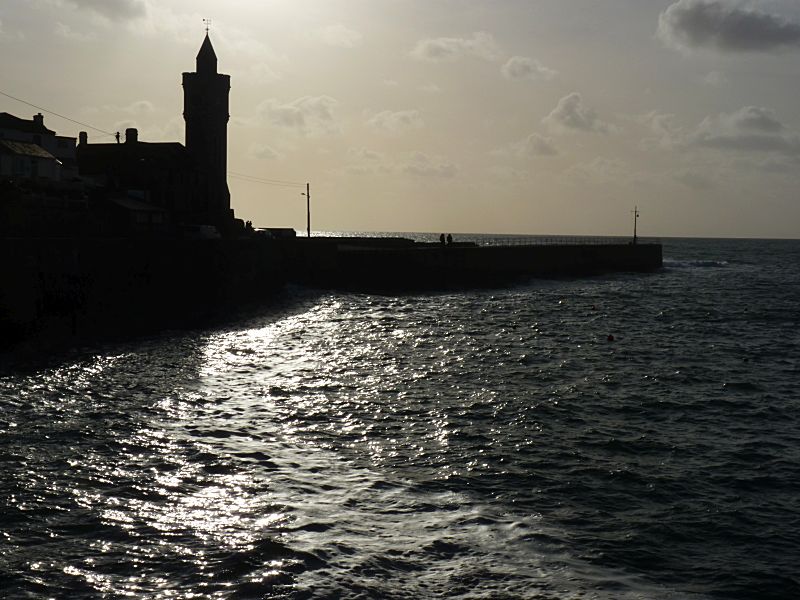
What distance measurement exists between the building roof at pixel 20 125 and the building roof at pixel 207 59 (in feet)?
60.3

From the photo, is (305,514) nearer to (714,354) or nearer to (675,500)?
(675,500)

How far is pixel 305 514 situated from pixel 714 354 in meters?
28.3

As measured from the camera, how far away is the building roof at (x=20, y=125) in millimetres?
60688

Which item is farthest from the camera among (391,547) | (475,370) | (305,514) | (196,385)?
(475,370)

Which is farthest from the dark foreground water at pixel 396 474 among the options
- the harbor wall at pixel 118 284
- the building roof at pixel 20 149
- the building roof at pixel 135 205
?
the building roof at pixel 135 205

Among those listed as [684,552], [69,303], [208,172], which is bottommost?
[684,552]

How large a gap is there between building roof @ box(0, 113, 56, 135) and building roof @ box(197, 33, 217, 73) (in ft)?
60.3

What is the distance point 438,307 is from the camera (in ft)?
183

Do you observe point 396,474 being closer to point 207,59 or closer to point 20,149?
point 20,149

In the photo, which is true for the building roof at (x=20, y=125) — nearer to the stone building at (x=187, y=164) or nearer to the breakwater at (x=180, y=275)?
the stone building at (x=187, y=164)

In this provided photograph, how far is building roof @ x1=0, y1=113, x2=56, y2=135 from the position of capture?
60.7 metres

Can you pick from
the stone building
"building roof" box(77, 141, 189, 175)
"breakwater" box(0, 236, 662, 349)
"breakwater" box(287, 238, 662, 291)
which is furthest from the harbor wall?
"building roof" box(77, 141, 189, 175)

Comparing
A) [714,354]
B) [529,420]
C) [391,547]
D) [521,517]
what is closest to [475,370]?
[529,420]

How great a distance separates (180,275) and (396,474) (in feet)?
109
